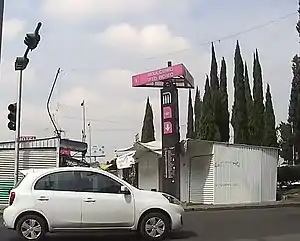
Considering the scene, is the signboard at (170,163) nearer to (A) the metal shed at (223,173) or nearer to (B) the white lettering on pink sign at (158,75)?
(A) the metal shed at (223,173)

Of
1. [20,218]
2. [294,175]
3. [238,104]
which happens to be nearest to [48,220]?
[20,218]

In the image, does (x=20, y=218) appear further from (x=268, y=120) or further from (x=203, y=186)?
(x=268, y=120)

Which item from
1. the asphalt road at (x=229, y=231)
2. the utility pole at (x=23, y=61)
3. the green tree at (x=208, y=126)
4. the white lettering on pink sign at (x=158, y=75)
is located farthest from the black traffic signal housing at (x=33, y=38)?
the green tree at (x=208, y=126)

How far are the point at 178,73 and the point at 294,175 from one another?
20241mm

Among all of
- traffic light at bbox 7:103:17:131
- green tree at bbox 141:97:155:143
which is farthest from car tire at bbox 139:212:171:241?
green tree at bbox 141:97:155:143

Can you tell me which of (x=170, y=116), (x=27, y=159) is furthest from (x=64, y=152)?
(x=170, y=116)

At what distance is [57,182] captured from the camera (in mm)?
13062

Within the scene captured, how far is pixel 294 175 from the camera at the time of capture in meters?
43.4

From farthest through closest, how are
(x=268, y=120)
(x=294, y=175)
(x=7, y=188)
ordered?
(x=268, y=120), (x=294, y=175), (x=7, y=188)

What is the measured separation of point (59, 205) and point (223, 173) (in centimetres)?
1485

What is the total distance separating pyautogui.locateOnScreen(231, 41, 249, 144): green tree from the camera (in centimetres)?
4756

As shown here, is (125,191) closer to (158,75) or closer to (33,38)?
(33,38)

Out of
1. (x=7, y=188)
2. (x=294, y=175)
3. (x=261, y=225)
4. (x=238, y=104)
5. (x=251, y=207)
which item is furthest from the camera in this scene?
(x=238, y=104)

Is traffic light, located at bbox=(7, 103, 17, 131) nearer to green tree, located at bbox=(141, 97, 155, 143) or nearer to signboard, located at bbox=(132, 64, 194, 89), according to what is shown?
signboard, located at bbox=(132, 64, 194, 89)
